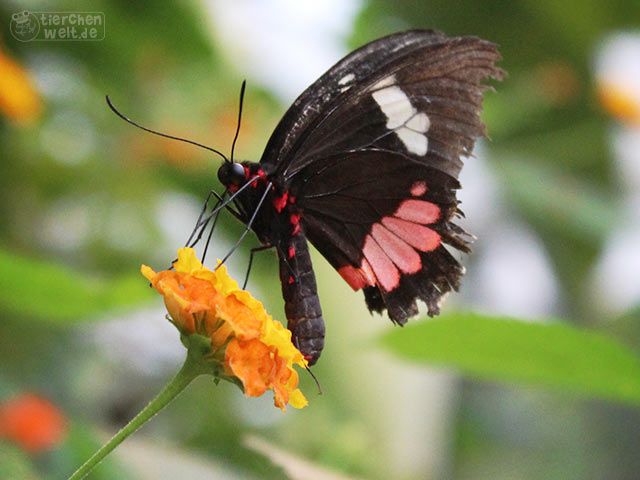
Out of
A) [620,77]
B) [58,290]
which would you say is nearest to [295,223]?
[58,290]

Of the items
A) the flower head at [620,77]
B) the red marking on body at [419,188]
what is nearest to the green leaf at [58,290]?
the red marking on body at [419,188]

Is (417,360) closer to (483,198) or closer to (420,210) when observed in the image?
(420,210)

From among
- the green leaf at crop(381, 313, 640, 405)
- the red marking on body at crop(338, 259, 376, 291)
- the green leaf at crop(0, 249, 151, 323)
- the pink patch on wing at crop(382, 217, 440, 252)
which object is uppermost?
the pink patch on wing at crop(382, 217, 440, 252)

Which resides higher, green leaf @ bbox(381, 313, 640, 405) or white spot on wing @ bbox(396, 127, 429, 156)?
white spot on wing @ bbox(396, 127, 429, 156)

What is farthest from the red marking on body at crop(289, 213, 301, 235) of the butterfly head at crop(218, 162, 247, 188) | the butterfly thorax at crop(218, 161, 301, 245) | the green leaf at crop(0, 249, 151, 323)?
the green leaf at crop(0, 249, 151, 323)

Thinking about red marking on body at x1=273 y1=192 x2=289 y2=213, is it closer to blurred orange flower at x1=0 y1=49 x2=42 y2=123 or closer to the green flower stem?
the green flower stem

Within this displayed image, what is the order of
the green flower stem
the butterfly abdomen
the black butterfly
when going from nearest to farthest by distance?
the green flower stem < the butterfly abdomen < the black butterfly

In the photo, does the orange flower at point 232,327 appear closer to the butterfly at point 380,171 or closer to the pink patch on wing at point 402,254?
the butterfly at point 380,171

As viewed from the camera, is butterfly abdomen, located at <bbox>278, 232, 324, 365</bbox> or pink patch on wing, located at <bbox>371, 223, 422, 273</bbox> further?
pink patch on wing, located at <bbox>371, 223, 422, 273</bbox>
